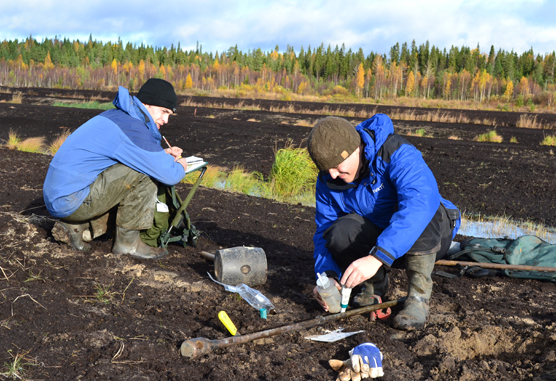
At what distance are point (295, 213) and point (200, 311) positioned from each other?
3591 mm

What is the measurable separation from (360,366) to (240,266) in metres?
1.50

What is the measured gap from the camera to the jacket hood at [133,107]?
3.93 m

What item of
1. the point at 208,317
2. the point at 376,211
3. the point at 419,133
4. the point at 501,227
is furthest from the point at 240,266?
the point at 419,133

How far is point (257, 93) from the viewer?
58094mm

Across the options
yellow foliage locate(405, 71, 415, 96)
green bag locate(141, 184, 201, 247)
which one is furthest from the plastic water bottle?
yellow foliage locate(405, 71, 415, 96)

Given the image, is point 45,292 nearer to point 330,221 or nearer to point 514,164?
point 330,221

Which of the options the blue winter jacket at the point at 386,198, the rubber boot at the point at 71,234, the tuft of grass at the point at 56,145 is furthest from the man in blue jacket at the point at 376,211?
the tuft of grass at the point at 56,145

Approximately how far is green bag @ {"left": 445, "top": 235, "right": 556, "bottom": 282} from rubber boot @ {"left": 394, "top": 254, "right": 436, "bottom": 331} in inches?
56.7

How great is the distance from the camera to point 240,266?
3.79 m

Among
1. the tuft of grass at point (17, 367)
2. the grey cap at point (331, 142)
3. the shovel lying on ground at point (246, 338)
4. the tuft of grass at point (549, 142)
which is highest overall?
the grey cap at point (331, 142)

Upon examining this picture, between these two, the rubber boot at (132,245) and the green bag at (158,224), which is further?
the green bag at (158,224)

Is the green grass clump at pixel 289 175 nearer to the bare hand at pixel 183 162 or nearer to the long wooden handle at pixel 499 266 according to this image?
the bare hand at pixel 183 162

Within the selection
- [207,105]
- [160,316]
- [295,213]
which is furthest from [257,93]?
[160,316]

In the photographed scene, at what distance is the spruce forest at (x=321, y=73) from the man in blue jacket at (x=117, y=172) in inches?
1850
